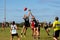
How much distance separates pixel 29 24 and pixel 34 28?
1520 millimetres

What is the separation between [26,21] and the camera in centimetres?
2794

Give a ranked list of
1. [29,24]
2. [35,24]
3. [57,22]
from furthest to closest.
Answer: [29,24], [35,24], [57,22]

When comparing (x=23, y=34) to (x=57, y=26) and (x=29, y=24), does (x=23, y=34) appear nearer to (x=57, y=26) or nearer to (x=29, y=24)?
(x=29, y=24)

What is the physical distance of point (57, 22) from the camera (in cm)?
2159

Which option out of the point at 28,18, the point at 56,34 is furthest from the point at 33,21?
the point at 56,34

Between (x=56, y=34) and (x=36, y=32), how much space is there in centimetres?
549

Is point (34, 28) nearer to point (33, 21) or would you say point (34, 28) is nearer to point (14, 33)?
point (33, 21)

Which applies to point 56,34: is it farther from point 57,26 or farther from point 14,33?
point 14,33

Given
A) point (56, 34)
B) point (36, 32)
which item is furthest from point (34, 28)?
point (56, 34)

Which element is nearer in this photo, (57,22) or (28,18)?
(57,22)

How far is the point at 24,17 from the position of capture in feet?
89.9

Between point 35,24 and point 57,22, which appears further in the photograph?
point 35,24

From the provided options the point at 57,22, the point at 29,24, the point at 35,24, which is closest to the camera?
the point at 57,22

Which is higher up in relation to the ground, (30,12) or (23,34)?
(30,12)
